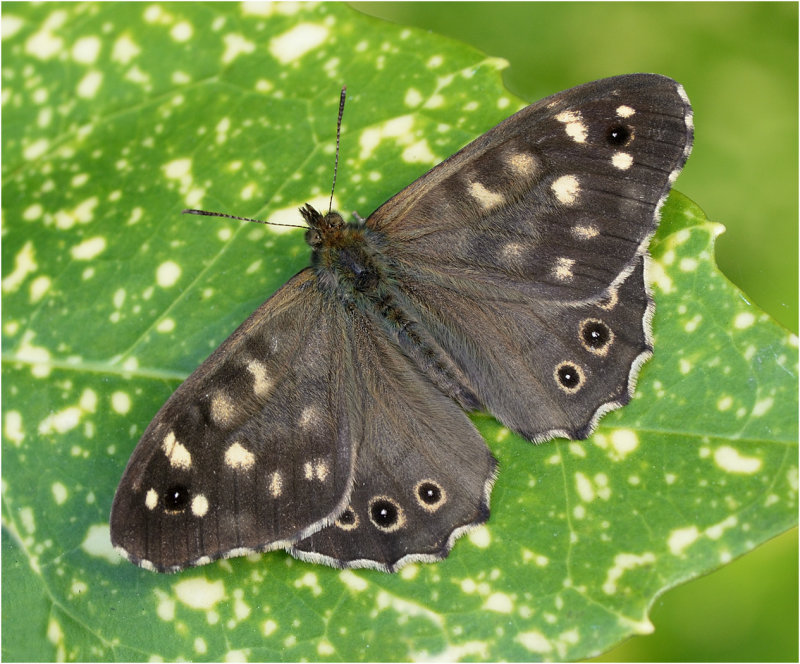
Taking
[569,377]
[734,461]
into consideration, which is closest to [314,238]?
[569,377]

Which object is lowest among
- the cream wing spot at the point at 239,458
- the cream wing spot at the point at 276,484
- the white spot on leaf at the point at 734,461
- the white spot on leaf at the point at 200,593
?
the white spot on leaf at the point at 200,593

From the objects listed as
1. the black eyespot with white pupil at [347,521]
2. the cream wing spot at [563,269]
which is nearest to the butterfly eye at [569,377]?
the cream wing spot at [563,269]

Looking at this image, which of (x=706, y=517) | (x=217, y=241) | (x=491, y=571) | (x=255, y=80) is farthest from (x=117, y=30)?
(x=706, y=517)

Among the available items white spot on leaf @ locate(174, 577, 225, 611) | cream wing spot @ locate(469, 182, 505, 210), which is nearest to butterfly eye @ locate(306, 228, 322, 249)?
cream wing spot @ locate(469, 182, 505, 210)

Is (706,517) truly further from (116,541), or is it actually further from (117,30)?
(117,30)

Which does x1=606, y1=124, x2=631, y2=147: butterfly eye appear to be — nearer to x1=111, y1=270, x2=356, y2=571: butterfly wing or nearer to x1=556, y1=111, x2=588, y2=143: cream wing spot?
x1=556, y1=111, x2=588, y2=143: cream wing spot

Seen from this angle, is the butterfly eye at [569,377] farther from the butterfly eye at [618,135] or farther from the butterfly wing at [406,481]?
the butterfly eye at [618,135]

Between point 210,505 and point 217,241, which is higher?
point 217,241
